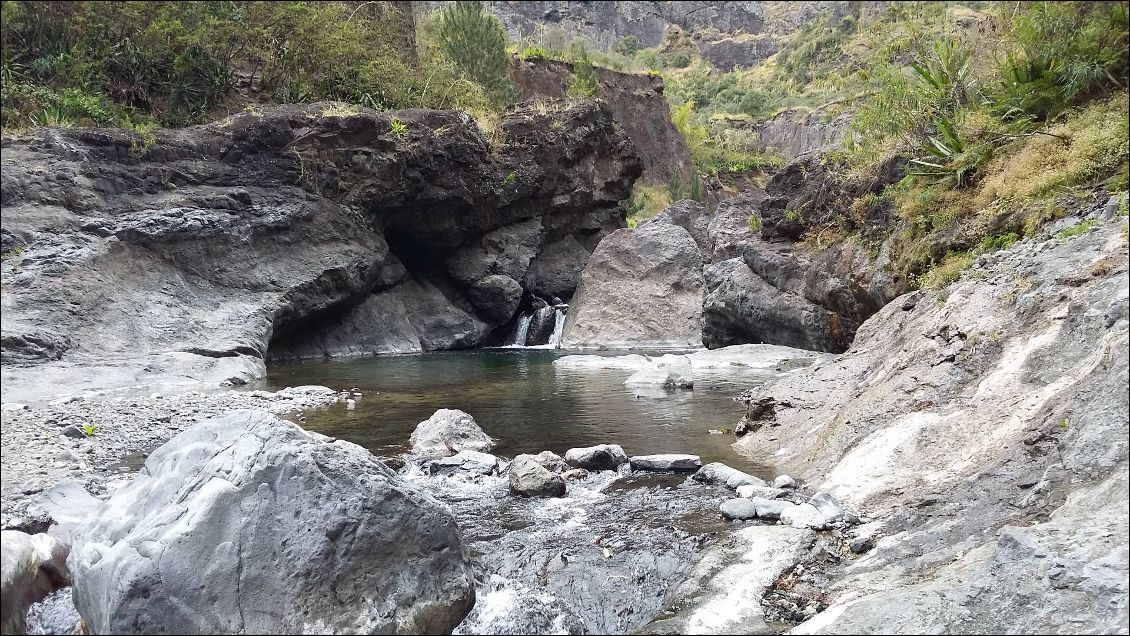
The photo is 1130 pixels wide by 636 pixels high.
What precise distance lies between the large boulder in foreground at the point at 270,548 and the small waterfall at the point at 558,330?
19.6 metres

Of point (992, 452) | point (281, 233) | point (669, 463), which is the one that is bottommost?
point (669, 463)

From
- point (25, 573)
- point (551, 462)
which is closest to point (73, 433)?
point (25, 573)

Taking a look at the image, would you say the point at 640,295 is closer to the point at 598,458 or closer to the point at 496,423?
the point at 496,423

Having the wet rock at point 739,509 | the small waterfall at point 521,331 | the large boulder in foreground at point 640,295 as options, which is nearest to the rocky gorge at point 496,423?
the wet rock at point 739,509

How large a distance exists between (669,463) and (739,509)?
5.13ft

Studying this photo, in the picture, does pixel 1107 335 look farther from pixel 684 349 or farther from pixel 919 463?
pixel 684 349

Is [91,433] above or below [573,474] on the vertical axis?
above

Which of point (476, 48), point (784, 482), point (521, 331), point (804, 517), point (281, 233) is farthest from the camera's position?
point (476, 48)

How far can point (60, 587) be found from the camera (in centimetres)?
429

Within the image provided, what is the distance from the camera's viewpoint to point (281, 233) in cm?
1955

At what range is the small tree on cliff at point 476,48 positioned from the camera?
1179 inches

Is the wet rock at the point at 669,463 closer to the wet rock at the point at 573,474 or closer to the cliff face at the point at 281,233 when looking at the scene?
the wet rock at the point at 573,474

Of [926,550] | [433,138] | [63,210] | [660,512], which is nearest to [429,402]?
[660,512]

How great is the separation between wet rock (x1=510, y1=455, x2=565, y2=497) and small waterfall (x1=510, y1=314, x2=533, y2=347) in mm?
18507
